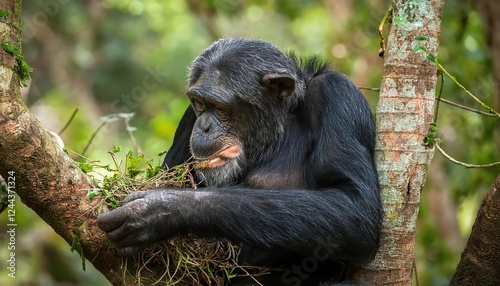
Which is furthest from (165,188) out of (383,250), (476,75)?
(476,75)

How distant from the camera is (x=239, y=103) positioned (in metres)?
4.98

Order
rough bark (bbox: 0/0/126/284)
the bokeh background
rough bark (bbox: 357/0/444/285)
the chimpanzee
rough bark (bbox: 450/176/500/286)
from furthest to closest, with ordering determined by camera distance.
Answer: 1. the bokeh background
2. rough bark (bbox: 357/0/444/285)
3. the chimpanzee
4. rough bark (bbox: 450/176/500/286)
5. rough bark (bbox: 0/0/126/284)

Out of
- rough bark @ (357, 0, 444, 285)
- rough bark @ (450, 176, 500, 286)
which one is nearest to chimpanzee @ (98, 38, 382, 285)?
rough bark @ (357, 0, 444, 285)

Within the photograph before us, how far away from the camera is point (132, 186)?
172 inches

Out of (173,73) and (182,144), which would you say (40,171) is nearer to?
(182,144)

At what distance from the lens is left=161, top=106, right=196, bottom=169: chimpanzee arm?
537cm

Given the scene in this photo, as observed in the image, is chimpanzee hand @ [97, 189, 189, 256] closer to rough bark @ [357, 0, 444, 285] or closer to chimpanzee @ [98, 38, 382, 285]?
chimpanzee @ [98, 38, 382, 285]

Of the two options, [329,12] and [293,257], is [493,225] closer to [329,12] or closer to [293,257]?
[293,257]

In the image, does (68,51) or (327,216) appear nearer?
(327,216)

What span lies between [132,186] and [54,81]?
1889 centimetres

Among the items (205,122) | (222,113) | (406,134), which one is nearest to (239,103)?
(222,113)

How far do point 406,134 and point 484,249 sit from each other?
2.85 feet

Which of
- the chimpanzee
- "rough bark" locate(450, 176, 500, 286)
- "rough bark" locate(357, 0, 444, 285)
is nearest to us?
"rough bark" locate(450, 176, 500, 286)

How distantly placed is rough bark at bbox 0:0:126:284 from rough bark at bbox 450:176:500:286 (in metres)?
2.22
